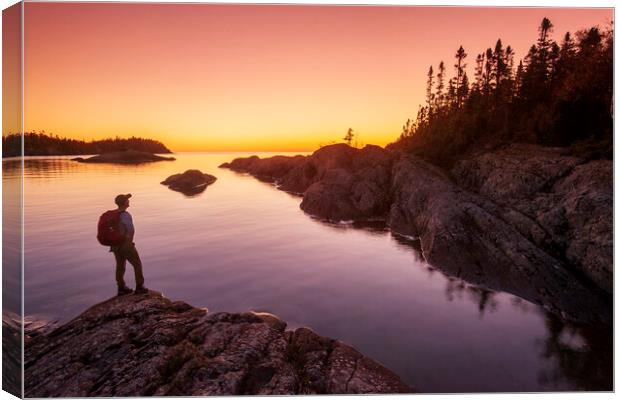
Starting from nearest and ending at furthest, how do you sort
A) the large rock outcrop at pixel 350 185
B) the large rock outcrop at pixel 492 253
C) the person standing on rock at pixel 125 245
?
1. the person standing on rock at pixel 125 245
2. the large rock outcrop at pixel 492 253
3. the large rock outcrop at pixel 350 185

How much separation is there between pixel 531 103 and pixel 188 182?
3297 centimetres

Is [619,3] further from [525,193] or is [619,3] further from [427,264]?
[427,264]

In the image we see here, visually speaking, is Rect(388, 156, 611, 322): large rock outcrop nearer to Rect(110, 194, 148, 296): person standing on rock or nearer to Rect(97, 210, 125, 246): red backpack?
Rect(110, 194, 148, 296): person standing on rock

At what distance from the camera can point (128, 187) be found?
91.8 feet

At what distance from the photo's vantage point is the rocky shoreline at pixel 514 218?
10539 mm

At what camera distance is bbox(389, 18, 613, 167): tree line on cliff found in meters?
11.8

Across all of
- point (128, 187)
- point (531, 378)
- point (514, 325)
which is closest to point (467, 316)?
point (514, 325)

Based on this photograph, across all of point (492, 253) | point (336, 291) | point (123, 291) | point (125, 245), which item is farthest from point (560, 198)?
point (123, 291)

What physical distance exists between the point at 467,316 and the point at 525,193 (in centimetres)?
883

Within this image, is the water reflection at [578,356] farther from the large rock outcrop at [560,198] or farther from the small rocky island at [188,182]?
the small rocky island at [188,182]

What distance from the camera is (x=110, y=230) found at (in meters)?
8.88

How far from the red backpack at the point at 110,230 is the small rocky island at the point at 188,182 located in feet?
81.5

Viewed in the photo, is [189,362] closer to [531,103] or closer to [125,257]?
[125,257]

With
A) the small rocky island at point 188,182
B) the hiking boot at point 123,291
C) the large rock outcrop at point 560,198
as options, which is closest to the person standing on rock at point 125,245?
the hiking boot at point 123,291
